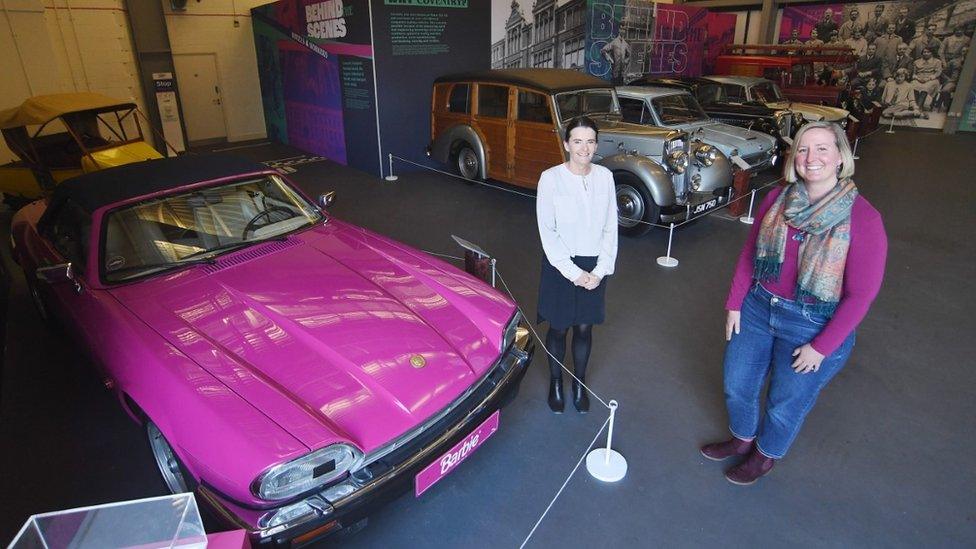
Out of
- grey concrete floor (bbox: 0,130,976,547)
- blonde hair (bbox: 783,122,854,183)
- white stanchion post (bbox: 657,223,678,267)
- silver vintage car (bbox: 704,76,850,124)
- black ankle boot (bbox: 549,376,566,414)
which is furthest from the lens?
silver vintage car (bbox: 704,76,850,124)

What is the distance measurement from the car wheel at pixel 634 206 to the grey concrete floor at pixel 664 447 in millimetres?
1214

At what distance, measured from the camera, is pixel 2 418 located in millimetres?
3047

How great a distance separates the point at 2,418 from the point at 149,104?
10006mm

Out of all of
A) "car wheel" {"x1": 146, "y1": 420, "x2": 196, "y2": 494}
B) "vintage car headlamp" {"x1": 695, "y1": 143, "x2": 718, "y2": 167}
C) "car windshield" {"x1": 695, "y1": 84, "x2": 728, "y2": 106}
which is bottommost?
"car wheel" {"x1": 146, "y1": 420, "x2": 196, "y2": 494}

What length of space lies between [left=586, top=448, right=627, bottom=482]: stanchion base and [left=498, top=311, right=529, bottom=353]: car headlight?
28.1 inches

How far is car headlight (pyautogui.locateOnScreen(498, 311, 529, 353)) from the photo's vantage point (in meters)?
2.51

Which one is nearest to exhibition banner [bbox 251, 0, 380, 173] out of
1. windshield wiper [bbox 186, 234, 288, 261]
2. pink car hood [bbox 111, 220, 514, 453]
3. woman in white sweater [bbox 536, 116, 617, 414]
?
windshield wiper [bbox 186, 234, 288, 261]

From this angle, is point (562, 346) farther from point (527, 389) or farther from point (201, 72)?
point (201, 72)

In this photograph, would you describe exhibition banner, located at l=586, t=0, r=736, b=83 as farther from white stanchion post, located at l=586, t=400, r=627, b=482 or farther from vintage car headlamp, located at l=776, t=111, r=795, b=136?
white stanchion post, located at l=586, t=400, r=627, b=482

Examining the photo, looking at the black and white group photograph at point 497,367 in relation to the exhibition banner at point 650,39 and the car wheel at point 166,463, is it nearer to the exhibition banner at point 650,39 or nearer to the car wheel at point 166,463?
the car wheel at point 166,463

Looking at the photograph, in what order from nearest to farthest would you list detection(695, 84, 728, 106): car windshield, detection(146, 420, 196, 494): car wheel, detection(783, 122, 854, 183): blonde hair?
detection(783, 122, 854, 183): blonde hair
detection(146, 420, 196, 494): car wheel
detection(695, 84, 728, 106): car windshield

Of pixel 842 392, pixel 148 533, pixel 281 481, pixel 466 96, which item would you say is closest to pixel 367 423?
pixel 281 481

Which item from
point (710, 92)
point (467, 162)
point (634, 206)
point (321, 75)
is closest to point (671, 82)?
point (710, 92)

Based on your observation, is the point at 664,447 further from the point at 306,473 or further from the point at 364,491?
the point at 306,473
